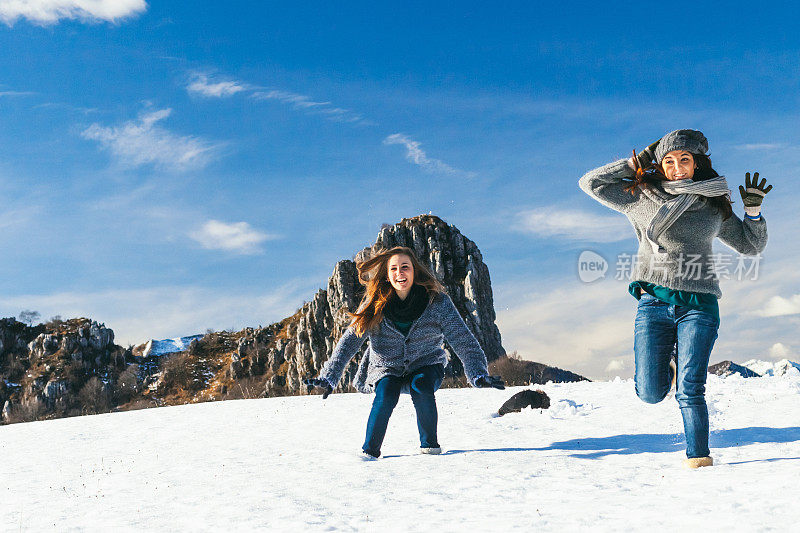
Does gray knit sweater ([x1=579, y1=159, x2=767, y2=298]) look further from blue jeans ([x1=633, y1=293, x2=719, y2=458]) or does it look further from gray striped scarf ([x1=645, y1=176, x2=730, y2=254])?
blue jeans ([x1=633, y1=293, x2=719, y2=458])

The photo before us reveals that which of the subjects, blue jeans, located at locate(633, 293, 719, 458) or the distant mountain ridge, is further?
the distant mountain ridge

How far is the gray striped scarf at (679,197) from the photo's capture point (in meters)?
5.12

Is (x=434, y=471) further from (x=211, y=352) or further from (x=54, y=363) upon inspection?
(x=211, y=352)

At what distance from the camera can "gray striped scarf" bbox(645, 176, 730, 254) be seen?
5.12m

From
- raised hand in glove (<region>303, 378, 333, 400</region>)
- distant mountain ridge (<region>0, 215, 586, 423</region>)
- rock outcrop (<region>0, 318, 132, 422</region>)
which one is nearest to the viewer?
raised hand in glove (<region>303, 378, 333, 400</region>)

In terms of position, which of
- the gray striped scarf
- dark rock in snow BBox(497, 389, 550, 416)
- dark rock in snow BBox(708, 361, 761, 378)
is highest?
the gray striped scarf

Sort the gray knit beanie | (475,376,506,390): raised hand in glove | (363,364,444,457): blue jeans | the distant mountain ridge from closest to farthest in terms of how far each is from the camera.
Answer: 1. the gray knit beanie
2. (475,376,506,390): raised hand in glove
3. (363,364,444,457): blue jeans
4. the distant mountain ridge

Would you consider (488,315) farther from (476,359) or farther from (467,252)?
(476,359)

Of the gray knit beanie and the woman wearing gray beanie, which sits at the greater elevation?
the gray knit beanie

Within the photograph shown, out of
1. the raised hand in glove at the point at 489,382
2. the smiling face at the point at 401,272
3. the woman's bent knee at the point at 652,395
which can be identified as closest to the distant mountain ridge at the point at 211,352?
the smiling face at the point at 401,272

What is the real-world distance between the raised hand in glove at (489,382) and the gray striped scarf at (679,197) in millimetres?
1824

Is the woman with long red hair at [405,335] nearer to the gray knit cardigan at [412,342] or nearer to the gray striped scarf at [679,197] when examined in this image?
the gray knit cardigan at [412,342]

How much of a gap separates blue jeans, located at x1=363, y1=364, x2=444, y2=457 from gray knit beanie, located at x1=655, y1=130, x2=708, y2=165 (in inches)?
120

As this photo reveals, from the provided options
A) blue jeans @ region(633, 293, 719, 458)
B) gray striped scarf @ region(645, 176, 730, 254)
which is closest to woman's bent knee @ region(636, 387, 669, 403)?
blue jeans @ region(633, 293, 719, 458)
